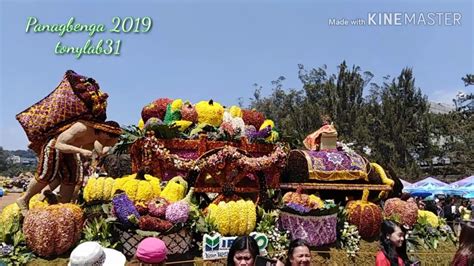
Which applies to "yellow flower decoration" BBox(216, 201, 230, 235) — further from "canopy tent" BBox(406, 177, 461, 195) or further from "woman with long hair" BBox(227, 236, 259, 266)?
"canopy tent" BBox(406, 177, 461, 195)

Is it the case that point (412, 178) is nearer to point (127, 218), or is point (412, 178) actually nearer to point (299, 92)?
point (299, 92)

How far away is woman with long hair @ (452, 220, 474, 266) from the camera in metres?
3.49

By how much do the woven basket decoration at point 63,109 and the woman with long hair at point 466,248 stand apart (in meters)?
4.66

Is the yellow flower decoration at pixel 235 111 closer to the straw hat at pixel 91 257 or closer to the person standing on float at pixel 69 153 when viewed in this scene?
the person standing on float at pixel 69 153

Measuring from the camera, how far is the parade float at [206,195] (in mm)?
6461

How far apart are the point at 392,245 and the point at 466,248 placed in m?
0.74

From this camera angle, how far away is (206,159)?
768 centimetres

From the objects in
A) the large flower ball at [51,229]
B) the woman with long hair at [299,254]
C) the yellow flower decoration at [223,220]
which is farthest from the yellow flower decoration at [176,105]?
the woman with long hair at [299,254]

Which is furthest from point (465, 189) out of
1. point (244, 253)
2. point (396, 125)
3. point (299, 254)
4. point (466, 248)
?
point (244, 253)

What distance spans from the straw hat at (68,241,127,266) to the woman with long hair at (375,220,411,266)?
7.19ft

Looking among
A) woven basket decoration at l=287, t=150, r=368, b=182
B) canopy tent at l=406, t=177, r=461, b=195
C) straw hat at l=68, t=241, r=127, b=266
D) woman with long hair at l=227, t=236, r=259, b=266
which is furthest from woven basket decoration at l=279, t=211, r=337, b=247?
canopy tent at l=406, t=177, r=461, b=195

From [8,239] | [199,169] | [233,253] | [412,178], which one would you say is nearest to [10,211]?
Result: [8,239]

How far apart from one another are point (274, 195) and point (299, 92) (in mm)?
26305

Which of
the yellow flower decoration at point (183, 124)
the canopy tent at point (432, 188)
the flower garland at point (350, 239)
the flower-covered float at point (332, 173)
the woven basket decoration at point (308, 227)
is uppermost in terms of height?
the yellow flower decoration at point (183, 124)
